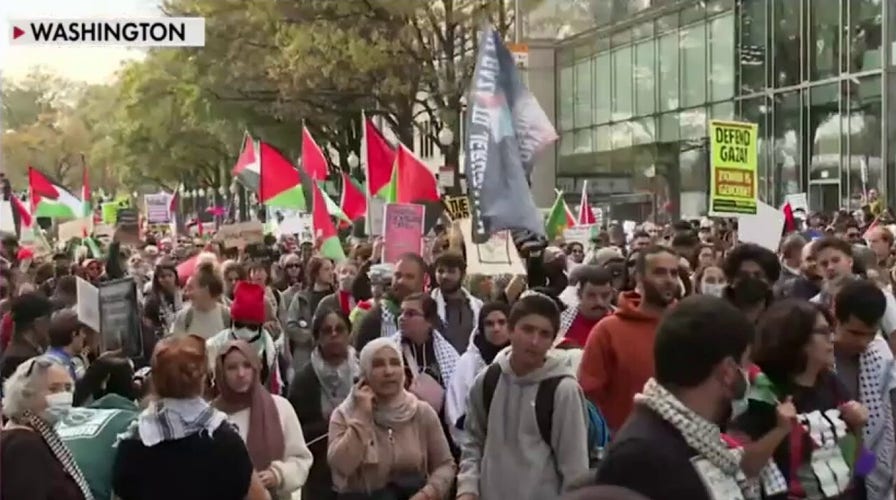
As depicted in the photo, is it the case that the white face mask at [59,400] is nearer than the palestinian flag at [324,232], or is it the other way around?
the white face mask at [59,400]

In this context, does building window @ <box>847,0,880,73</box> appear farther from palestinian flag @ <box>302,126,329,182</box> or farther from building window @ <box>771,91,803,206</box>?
palestinian flag @ <box>302,126,329,182</box>

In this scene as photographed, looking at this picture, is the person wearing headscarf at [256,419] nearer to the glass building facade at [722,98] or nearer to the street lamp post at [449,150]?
the glass building facade at [722,98]

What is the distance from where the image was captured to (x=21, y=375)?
17.2 feet

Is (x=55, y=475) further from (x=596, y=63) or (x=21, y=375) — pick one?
(x=596, y=63)

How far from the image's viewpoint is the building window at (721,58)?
34.9 metres

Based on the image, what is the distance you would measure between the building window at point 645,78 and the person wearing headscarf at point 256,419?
33544 mm

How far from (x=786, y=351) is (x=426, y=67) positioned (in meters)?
30.6

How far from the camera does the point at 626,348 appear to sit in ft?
20.7

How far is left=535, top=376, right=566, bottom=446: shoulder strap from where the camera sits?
576 centimetres

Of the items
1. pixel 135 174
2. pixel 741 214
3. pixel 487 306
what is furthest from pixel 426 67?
pixel 135 174

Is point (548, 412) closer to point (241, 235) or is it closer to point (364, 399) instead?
point (364, 399)

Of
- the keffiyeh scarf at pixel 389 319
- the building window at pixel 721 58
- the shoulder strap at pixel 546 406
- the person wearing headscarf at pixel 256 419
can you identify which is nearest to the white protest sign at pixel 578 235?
the keffiyeh scarf at pixel 389 319

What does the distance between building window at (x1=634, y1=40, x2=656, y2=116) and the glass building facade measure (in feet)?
0.15

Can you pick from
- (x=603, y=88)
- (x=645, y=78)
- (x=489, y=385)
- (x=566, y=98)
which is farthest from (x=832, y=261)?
(x=566, y=98)
